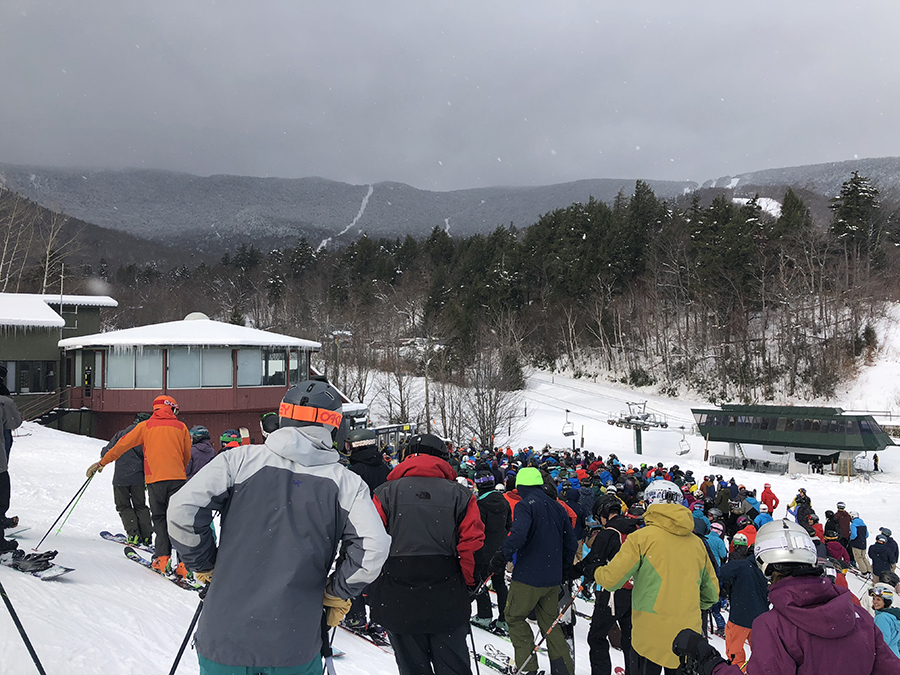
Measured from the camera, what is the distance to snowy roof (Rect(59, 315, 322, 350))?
25312 millimetres

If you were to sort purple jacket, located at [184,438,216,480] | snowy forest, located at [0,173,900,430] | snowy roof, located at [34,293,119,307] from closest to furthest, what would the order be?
1. purple jacket, located at [184,438,216,480]
2. snowy roof, located at [34,293,119,307]
3. snowy forest, located at [0,173,900,430]

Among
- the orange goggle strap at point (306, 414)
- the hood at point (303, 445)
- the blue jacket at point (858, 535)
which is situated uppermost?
the orange goggle strap at point (306, 414)

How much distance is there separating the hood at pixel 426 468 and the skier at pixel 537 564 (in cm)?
112

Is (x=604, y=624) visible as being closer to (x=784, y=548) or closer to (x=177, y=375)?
(x=784, y=548)

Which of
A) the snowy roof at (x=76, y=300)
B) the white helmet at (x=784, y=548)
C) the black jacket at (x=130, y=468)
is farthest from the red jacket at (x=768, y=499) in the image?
the snowy roof at (x=76, y=300)

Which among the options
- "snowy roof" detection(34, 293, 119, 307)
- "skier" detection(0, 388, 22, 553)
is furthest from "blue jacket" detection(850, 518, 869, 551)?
"snowy roof" detection(34, 293, 119, 307)

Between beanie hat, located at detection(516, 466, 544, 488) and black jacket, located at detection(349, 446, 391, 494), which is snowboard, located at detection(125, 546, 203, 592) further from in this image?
beanie hat, located at detection(516, 466, 544, 488)

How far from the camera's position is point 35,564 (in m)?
5.41

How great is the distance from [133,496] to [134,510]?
7.4 inches

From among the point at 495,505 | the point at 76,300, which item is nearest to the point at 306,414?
the point at 495,505

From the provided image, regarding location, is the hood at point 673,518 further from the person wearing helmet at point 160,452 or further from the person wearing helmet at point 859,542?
the person wearing helmet at point 859,542

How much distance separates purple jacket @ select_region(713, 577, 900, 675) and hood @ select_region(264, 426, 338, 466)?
5.69 ft

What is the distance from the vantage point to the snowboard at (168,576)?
577 cm

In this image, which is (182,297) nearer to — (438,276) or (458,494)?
(438,276)
